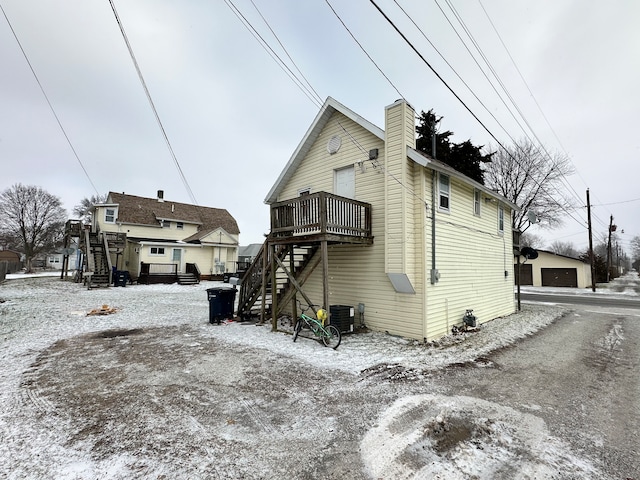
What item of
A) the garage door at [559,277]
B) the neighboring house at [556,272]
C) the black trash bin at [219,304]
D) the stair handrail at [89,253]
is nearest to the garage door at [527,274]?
the neighboring house at [556,272]

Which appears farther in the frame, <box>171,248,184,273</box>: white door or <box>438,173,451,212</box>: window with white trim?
<box>171,248,184,273</box>: white door

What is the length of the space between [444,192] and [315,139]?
4.84 m

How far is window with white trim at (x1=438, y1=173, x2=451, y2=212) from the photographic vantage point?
8.89 metres

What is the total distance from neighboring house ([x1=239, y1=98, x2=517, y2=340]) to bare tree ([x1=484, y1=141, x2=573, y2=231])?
20.8 m

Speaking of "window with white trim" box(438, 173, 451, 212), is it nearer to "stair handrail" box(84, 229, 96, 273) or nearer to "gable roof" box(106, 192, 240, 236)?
"stair handrail" box(84, 229, 96, 273)

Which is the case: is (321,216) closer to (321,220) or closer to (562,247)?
(321,220)

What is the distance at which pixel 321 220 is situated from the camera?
302 inches

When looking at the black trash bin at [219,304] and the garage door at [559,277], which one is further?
the garage door at [559,277]

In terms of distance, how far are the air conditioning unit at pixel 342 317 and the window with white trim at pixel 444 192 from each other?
4.03m

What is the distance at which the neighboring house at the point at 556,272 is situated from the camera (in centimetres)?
2792

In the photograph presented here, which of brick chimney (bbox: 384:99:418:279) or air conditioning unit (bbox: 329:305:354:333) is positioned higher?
brick chimney (bbox: 384:99:418:279)

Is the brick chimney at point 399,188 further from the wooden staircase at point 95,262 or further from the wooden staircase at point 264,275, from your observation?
the wooden staircase at point 95,262

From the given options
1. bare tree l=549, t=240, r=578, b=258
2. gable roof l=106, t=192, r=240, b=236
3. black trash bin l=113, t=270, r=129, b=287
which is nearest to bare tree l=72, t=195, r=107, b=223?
gable roof l=106, t=192, r=240, b=236

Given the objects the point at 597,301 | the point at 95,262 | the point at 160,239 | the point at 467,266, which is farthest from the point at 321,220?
the point at 160,239
